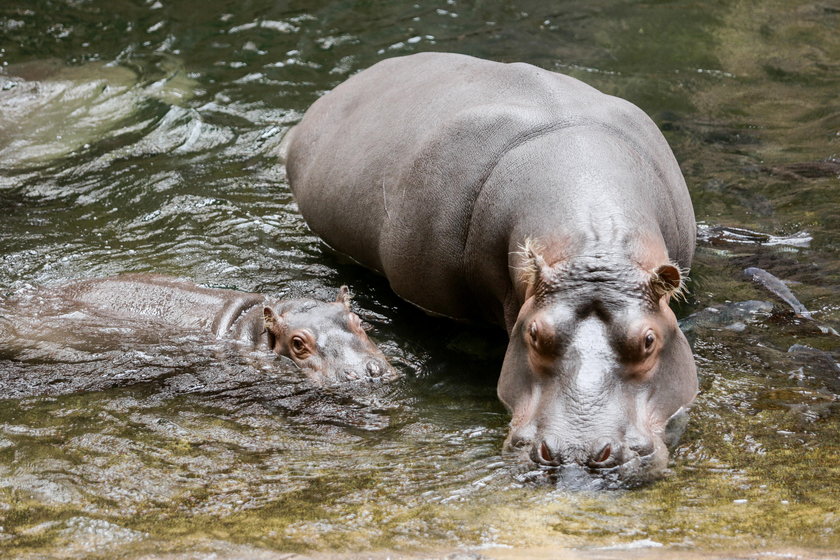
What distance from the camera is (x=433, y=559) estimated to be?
292cm

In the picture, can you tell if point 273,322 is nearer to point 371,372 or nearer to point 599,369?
point 371,372

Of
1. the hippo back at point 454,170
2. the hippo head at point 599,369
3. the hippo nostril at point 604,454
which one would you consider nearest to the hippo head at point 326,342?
the hippo back at point 454,170

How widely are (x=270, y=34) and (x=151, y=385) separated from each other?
20.1ft

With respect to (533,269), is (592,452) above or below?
below

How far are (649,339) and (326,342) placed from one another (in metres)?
1.89

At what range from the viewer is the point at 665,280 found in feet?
13.2

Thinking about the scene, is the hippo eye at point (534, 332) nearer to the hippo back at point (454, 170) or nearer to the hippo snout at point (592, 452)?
the hippo snout at point (592, 452)

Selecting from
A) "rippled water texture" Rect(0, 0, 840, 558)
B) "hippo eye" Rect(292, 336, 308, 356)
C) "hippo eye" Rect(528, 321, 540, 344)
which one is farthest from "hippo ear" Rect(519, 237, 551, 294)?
"hippo eye" Rect(292, 336, 308, 356)

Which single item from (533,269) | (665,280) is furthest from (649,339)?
(533,269)

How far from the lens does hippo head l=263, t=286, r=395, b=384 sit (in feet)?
17.1

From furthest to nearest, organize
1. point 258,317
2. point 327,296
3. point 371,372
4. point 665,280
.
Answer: point 327,296 → point 258,317 → point 371,372 → point 665,280

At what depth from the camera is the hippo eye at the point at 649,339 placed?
3.95m

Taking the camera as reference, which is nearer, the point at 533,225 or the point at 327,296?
the point at 533,225

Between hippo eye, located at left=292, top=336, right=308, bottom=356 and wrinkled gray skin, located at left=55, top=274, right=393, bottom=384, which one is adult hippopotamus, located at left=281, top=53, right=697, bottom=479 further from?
hippo eye, located at left=292, top=336, right=308, bottom=356
